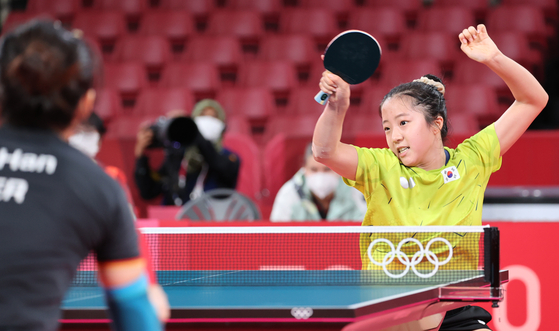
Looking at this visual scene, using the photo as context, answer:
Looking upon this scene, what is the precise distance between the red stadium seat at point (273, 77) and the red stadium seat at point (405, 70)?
3.78ft

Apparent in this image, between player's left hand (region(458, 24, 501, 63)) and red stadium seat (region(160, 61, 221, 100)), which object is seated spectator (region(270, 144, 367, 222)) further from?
red stadium seat (region(160, 61, 221, 100))

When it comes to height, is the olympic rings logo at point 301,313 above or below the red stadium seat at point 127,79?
below

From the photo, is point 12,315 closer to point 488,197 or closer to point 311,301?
point 311,301

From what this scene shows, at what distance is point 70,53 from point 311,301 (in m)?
1.03

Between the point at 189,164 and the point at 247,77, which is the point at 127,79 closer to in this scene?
the point at 247,77

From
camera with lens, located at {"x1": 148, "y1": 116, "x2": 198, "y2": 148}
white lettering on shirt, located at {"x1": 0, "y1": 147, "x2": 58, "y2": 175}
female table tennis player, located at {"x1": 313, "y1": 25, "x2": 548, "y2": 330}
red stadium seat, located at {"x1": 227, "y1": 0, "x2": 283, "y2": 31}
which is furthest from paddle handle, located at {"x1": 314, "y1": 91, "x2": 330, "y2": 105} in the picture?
red stadium seat, located at {"x1": 227, "y1": 0, "x2": 283, "y2": 31}

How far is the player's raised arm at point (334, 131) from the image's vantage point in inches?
77.1

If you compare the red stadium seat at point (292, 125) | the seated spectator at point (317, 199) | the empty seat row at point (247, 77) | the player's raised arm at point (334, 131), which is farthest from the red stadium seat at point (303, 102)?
the player's raised arm at point (334, 131)

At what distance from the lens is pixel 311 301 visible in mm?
1788

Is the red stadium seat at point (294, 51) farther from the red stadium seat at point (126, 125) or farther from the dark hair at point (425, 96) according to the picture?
the dark hair at point (425, 96)

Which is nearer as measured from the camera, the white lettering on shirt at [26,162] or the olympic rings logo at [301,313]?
the white lettering on shirt at [26,162]

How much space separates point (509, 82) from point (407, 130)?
1.52 feet

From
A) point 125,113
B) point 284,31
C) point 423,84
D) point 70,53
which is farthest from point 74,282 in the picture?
point 284,31

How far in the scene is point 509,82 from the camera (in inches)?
92.6
